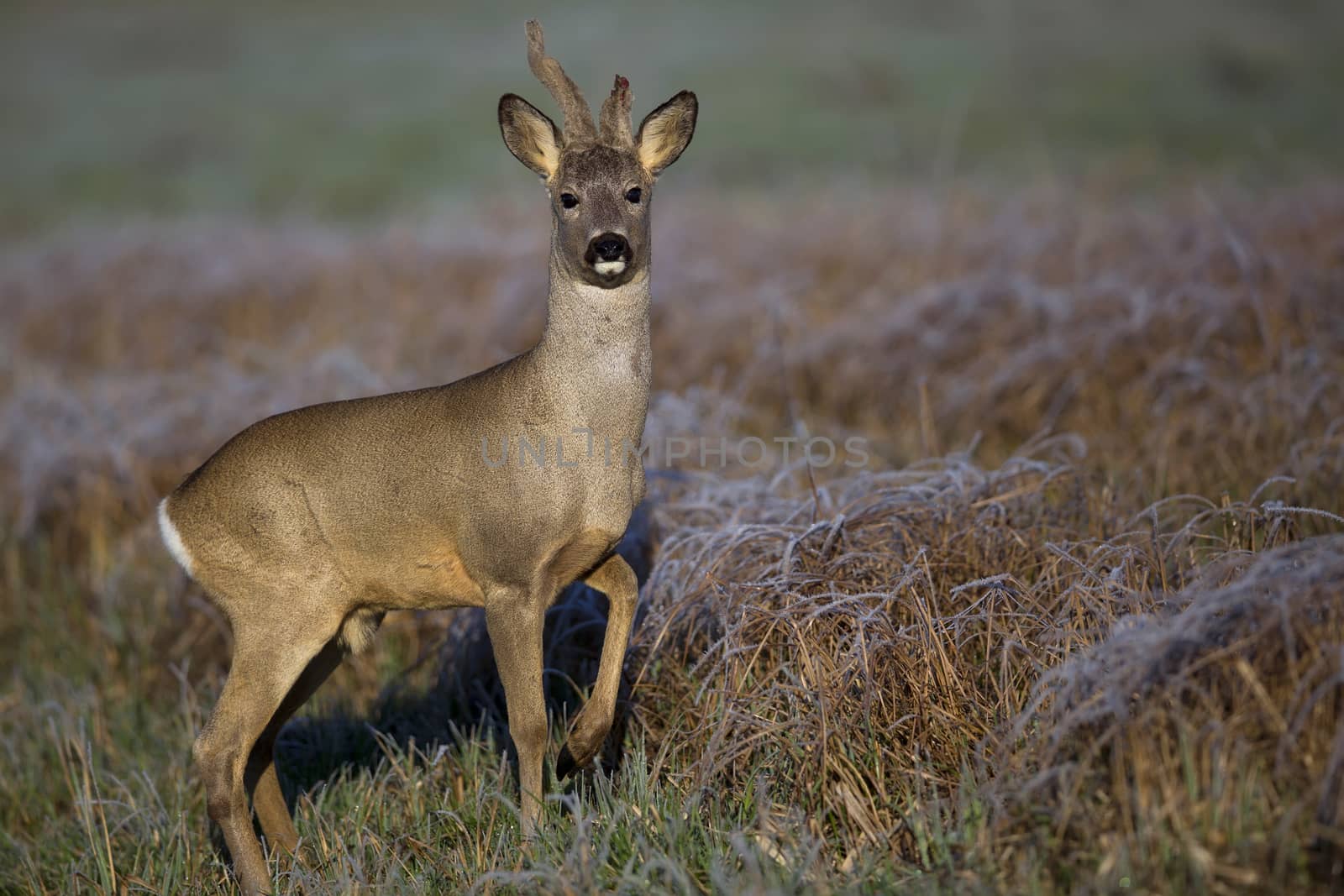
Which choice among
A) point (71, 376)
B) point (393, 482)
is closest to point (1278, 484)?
point (393, 482)

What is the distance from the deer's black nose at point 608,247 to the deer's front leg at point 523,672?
1.17 m

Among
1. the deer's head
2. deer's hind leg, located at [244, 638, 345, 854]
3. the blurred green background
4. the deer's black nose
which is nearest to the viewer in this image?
the deer's black nose

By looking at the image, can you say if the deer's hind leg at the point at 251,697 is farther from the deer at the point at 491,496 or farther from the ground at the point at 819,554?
the ground at the point at 819,554

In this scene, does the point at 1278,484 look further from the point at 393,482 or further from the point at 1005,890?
the point at 393,482

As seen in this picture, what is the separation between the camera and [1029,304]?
28.2 ft

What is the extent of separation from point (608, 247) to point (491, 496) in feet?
3.06

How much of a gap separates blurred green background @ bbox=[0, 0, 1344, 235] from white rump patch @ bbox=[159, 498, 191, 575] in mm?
9624

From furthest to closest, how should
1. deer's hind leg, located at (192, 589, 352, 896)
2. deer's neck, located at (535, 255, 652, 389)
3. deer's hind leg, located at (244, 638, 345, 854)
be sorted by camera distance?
deer's hind leg, located at (244, 638, 345, 854) → deer's hind leg, located at (192, 589, 352, 896) → deer's neck, located at (535, 255, 652, 389)

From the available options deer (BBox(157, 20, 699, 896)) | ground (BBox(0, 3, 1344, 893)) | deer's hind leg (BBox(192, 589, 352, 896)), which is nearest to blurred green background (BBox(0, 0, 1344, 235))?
Answer: ground (BBox(0, 3, 1344, 893))

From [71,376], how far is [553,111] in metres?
6.80

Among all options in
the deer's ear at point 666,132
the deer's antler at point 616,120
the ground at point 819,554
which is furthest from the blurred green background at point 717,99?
the deer's antler at point 616,120

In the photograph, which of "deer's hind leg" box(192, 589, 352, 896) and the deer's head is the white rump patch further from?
the deer's head

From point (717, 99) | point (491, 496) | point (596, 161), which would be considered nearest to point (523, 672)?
point (491, 496)

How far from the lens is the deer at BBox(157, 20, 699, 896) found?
4.28 meters
